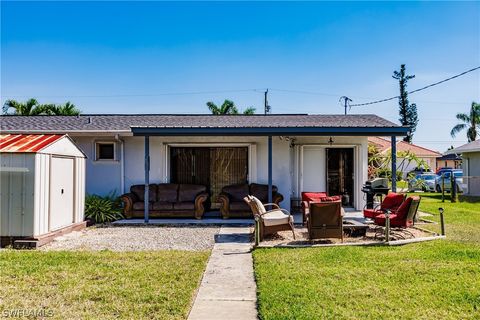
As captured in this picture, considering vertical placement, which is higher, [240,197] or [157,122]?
[157,122]

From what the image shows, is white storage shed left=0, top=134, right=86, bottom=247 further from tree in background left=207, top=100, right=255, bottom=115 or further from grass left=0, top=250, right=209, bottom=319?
tree in background left=207, top=100, right=255, bottom=115

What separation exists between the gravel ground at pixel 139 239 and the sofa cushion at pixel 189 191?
79.1 inches

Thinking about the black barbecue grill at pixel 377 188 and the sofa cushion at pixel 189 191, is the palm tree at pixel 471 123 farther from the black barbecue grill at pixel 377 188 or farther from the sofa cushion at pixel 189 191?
the sofa cushion at pixel 189 191

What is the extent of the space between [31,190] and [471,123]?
4179 cm

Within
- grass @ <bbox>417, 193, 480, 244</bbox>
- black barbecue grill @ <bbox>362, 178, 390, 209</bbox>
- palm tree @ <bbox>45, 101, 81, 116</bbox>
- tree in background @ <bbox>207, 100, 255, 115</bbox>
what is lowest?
grass @ <bbox>417, 193, 480, 244</bbox>

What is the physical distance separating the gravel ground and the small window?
11.0 ft

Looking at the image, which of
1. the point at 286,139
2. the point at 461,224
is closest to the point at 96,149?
the point at 286,139

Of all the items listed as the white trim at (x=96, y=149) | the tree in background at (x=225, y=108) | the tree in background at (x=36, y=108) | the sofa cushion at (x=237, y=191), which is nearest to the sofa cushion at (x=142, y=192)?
the white trim at (x=96, y=149)

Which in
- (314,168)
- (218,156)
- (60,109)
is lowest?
(314,168)

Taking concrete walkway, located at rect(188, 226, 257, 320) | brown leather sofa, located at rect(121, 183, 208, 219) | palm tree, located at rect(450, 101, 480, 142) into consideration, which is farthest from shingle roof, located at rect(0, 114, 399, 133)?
palm tree, located at rect(450, 101, 480, 142)

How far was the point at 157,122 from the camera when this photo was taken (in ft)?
45.8

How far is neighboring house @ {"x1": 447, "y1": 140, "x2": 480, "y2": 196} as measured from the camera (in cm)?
2033

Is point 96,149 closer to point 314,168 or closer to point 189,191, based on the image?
point 189,191

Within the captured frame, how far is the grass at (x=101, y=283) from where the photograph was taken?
414 cm
